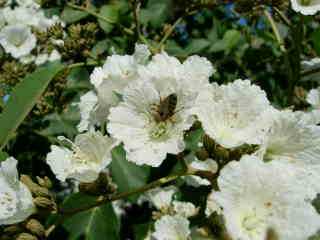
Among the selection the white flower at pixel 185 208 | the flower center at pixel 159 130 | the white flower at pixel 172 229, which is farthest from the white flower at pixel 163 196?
the flower center at pixel 159 130

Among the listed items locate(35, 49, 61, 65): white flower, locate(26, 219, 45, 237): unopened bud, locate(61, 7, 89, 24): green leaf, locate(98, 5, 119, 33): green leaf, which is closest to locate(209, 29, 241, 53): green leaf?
locate(98, 5, 119, 33): green leaf

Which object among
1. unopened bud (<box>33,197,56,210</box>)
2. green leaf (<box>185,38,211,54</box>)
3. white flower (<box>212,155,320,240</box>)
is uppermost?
white flower (<box>212,155,320,240</box>)

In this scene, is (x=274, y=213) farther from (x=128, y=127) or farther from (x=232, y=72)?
(x=232, y=72)

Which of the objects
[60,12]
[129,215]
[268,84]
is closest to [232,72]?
[268,84]

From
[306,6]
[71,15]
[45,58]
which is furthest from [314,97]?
[45,58]

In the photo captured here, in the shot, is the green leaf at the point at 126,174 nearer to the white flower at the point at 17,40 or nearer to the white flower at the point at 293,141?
the white flower at the point at 293,141

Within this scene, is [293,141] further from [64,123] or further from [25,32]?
[25,32]

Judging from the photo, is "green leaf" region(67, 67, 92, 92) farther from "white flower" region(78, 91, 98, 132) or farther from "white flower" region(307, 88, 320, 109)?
"white flower" region(307, 88, 320, 109)

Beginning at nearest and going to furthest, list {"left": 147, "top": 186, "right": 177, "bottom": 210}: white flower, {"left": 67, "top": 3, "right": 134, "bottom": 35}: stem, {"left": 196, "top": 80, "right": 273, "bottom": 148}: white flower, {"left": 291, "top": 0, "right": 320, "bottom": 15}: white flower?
{"left": 196, "top": 80, "right": 273, "bottom": 148}: white flower
{"left": 291, "top": 0, "right": 320, "bottom": 15}: white flower
{"left": 147, "top": 186, "right": 177, "bottom": 210}: white flower
{"left": 67, "top": 3, "right": 134, "bottom": 35}: stem
